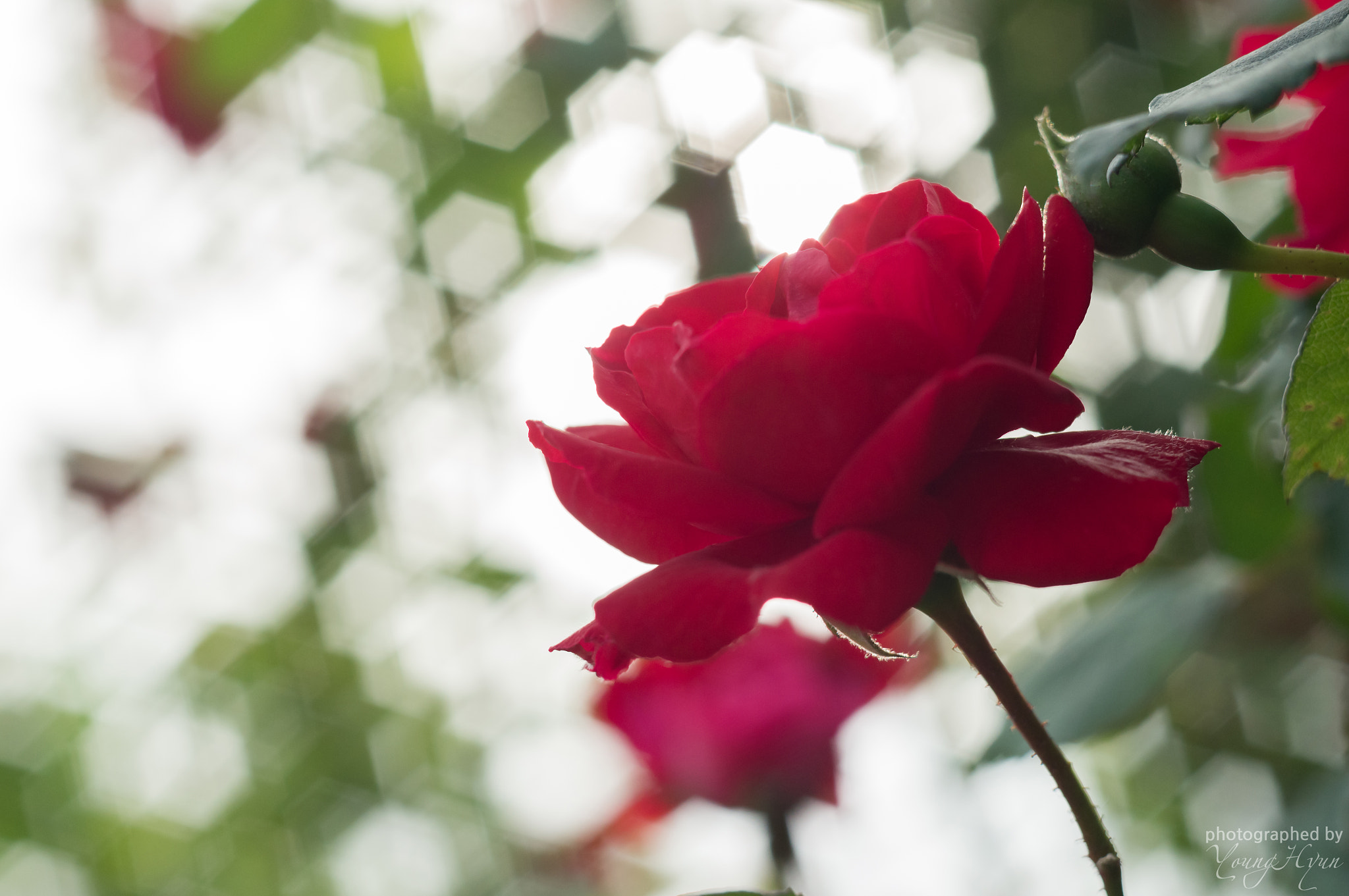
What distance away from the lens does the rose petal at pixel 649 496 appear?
0.45 ft

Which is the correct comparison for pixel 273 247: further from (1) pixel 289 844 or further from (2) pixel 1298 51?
(2) pixel 1298 51

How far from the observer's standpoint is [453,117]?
34.8 inches

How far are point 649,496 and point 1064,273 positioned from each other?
0.21ft

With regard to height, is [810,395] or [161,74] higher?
[810,395]

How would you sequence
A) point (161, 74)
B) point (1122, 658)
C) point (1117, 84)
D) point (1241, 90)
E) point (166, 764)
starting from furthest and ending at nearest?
point (166, 764)
point (161, 74)
point (1117, 84)
point (1122, 658)
point (1241, 90)

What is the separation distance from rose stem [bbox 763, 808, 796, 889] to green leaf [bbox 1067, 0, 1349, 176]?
35cm

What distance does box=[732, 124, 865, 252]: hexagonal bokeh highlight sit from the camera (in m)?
0.70

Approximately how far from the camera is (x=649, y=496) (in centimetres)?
14

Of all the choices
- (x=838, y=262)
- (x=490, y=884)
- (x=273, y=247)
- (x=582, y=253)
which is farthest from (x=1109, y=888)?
(x=490, y=884)

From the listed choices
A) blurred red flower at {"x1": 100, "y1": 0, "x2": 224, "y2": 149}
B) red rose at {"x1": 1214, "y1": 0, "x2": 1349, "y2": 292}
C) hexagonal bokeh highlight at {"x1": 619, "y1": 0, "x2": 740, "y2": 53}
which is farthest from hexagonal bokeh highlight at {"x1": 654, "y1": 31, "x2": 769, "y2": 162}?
red rose at {"x1": 1214, "y1": 0, "x2": 1349, "y2": 292}

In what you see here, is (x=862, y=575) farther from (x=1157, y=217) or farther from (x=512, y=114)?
(x=512, y=114)

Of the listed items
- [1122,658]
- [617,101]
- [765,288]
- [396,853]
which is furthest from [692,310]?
[396,853]

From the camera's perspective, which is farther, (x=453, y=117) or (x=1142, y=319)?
(x=453, y=117)

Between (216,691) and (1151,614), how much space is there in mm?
951
